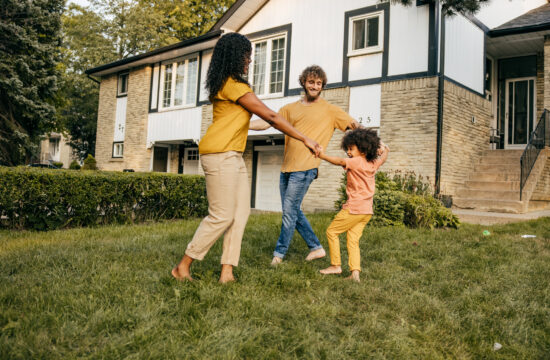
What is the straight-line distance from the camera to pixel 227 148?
10.4ft

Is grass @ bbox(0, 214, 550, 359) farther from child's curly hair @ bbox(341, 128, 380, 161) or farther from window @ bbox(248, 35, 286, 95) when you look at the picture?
window @ bbox(248, 35, 286, 95)

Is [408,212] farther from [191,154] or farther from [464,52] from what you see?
[191,154]

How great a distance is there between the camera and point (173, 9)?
28625 mm

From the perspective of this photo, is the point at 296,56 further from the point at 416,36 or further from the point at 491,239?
the point at 491,239

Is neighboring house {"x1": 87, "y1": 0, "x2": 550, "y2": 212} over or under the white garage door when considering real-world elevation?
over

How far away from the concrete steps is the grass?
16.9 ft

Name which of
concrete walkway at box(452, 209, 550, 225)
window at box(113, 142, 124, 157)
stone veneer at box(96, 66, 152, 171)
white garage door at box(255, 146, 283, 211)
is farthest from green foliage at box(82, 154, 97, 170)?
concrete walkway at box(452, 209, 550, 225)

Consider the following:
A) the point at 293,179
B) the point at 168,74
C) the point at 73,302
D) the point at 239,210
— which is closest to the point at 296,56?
the point at 168,74

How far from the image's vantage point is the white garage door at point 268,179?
48.8 feet

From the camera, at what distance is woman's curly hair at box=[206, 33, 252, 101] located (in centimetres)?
319

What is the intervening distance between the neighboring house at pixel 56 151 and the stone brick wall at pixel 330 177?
1327 inches

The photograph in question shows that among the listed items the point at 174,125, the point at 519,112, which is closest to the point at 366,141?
the point at 519,112

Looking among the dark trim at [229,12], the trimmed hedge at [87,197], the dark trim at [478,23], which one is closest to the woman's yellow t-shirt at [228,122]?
the trimmed hedge at [87,197]

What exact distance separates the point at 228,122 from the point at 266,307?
4.76 ft
